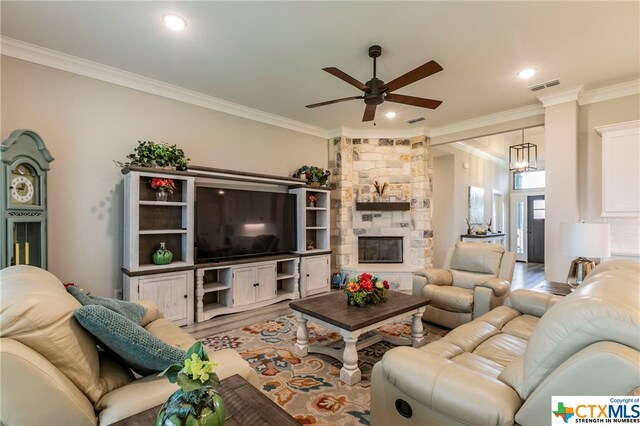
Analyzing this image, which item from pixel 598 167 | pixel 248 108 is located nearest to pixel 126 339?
pixel 248 108

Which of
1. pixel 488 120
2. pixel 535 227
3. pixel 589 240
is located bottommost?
pixel 535 227

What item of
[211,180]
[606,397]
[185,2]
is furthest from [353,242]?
[606,397]

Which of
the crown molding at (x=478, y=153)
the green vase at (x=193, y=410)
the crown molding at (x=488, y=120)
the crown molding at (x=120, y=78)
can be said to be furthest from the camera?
the crown molding at (x=478, y=153)

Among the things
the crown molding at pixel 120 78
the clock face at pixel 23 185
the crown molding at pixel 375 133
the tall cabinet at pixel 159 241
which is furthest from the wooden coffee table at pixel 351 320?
the crown molding at pixel 375 133

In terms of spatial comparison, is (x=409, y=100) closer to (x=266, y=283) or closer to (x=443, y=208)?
(x=266, y=283)

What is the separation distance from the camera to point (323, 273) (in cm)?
516

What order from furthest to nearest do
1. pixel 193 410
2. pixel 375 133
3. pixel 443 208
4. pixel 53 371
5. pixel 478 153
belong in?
1. pixel 478 153
2. pixel 443 208
3. pixel 375 133
4. pixel 53 371
5. pixel 193 410

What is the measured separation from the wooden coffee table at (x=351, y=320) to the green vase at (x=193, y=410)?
1562mm

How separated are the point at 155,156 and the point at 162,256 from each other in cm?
117

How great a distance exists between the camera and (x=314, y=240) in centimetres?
557

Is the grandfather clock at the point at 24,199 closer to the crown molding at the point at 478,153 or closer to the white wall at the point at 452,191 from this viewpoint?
the white wall at the point at 452,191

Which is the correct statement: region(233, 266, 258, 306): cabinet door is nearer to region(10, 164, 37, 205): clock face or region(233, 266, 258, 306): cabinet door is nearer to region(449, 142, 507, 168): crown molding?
region(10, 164, 37, 205): clock face

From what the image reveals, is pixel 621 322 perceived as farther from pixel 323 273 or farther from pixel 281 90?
pixel 323 273

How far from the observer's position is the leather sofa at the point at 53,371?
949mm
